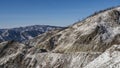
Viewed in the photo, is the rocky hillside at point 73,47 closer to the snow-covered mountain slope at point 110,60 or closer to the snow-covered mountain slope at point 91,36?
the snow-covered mountain slope at point 91,36

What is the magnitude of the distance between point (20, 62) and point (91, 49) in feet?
108

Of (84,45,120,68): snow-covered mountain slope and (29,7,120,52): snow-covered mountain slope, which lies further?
(29,7,120,52): snow-covered mountain slope

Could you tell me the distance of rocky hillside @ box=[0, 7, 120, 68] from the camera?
123 meters

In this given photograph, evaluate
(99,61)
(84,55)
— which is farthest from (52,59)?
(99,61)

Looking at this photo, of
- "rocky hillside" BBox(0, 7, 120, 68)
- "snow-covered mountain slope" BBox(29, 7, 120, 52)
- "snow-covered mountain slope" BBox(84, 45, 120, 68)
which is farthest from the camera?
"snow-covered mountain slope" BBox(29, 7, 120, 52)

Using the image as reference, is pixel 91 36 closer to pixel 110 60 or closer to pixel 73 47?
pixel 73 47

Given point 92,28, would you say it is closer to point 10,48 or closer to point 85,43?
point 85,43

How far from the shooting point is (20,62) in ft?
439

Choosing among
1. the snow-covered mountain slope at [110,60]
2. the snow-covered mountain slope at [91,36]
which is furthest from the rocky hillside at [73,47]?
the snow-covered mountain slope at [110,60]

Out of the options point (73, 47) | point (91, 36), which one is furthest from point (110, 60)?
point (91, 36)

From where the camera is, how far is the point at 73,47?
138 metres

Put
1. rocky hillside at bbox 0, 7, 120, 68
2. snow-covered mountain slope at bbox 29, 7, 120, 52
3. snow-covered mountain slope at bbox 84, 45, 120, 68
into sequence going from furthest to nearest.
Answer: snow-covered mountain slope at bbox 29, 7, 120, 52, rocky hillside at bbox 0, 7, 120, 68, snow-covered mountain slope at bbox 84, 45, 120, 68

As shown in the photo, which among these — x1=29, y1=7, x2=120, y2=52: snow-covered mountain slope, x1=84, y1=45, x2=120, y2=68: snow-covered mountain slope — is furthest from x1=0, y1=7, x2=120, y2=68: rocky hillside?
x1=84, y1=45, x2=120, y2=68: snow-covered mountain slope

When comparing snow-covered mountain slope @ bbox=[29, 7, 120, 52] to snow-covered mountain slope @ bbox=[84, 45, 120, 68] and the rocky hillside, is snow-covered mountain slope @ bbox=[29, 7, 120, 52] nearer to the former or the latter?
the rocky hillside
